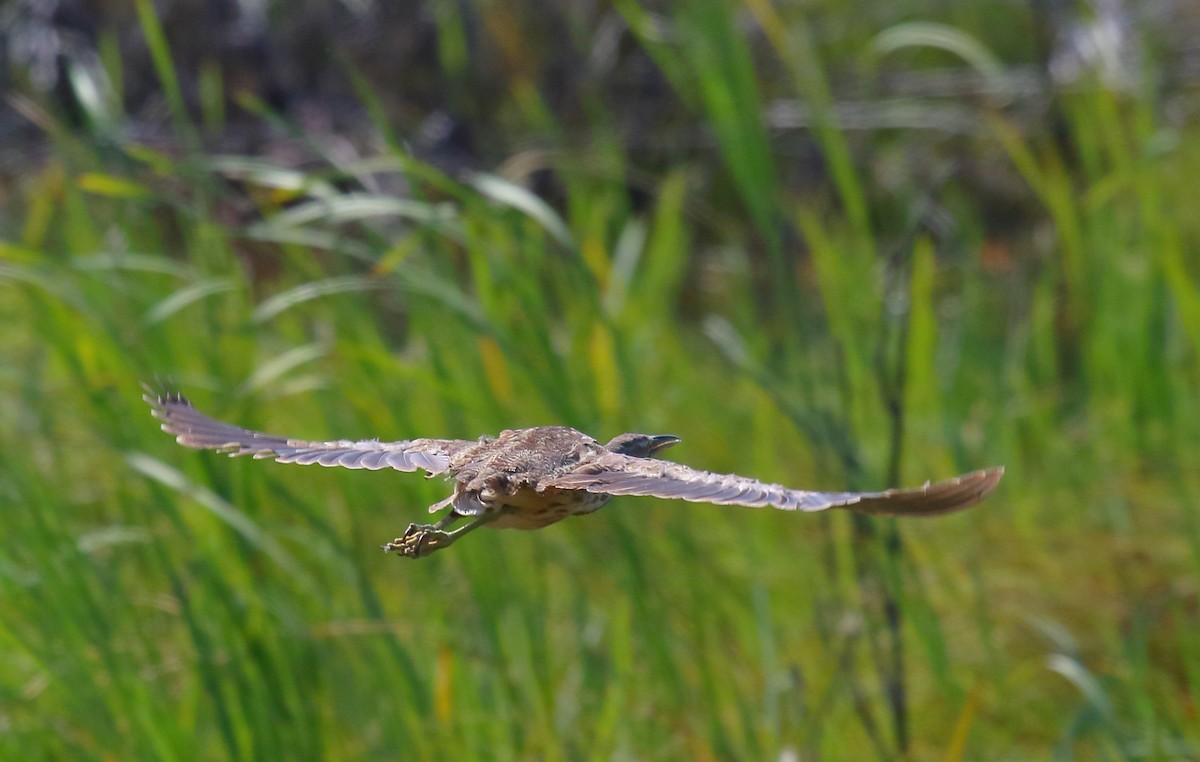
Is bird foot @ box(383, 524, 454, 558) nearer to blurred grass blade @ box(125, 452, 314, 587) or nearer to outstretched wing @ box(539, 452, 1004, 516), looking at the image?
outstretched wing @ box(539, 452, 1004, 516)

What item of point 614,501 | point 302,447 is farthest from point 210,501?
point 302,447

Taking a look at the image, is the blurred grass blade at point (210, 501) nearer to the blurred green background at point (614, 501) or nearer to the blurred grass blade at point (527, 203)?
the blurred green background at point (614, 501)

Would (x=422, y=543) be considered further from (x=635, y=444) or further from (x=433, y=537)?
(x=635, y=444)

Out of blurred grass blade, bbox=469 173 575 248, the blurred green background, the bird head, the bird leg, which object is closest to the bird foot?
the bird leg

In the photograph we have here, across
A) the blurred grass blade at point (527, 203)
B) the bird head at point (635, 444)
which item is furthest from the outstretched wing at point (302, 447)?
the blurred grass blade at point (527, 203)

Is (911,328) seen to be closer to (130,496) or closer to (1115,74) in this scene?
(1115,74)

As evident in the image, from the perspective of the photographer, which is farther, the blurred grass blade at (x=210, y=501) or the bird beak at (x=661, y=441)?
the blurred grass blade at (x=210, y=501)

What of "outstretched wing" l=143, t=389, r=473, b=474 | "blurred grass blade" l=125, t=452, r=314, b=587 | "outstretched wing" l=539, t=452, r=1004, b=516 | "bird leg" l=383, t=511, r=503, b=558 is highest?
"blurred grass blade" l=125, t=452, r=314, b=587
